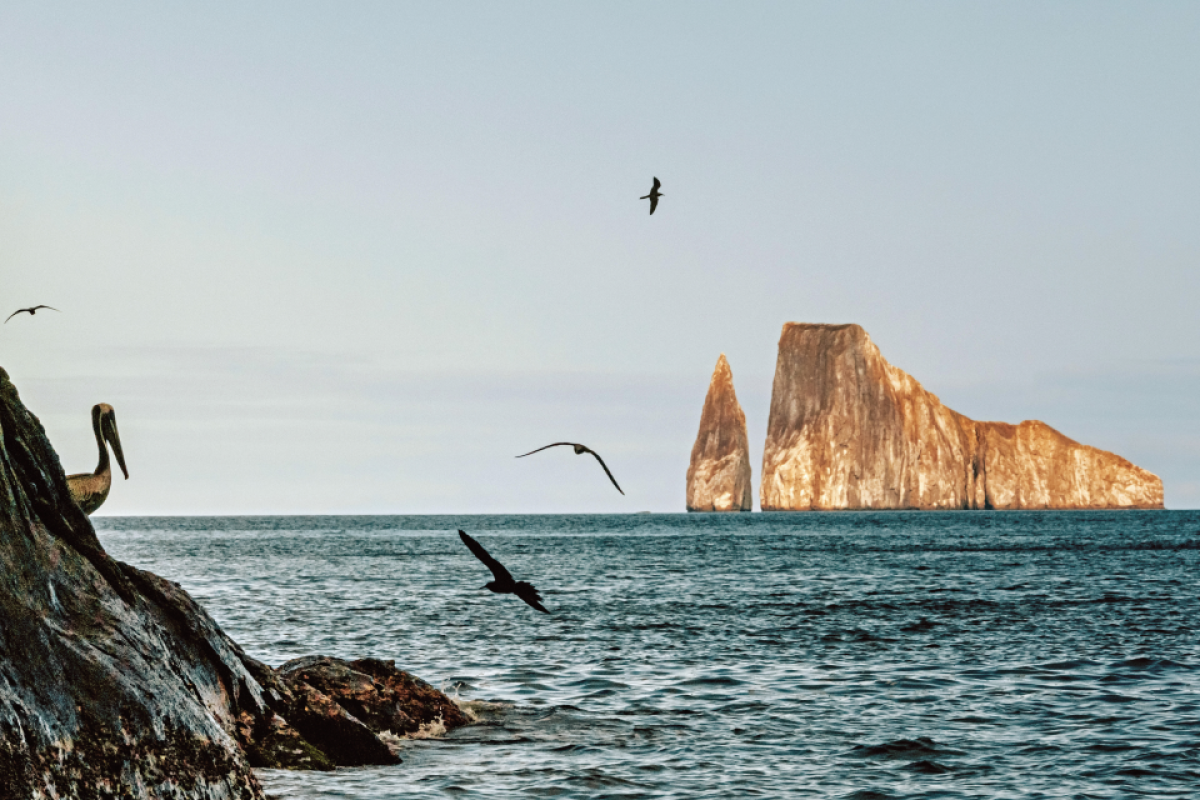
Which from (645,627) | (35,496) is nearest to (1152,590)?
(645,627)

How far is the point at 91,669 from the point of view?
360 inches

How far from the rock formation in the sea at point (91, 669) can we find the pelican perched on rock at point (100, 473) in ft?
3.47

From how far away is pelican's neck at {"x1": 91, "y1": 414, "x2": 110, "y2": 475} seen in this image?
43.5ft

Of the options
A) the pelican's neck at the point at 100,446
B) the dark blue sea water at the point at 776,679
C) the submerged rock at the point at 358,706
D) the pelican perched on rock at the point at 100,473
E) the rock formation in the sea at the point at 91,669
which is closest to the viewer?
the rock formation in the sea at the point at 91,669

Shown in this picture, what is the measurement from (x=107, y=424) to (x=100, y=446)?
0.66 metres

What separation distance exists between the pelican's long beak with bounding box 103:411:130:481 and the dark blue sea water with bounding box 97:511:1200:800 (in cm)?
452

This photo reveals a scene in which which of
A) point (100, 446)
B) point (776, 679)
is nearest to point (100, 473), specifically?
point (100, 446)

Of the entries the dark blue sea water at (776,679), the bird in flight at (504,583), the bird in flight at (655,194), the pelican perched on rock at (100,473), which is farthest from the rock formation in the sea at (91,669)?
the bird in flight at (655,194)

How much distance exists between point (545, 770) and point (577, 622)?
Answer: 55.9ft

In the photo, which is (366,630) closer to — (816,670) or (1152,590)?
(816,670)

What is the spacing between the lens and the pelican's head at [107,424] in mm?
14273

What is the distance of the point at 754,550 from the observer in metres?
80.3

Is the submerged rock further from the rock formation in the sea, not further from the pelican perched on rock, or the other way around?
the pelican perched on rock

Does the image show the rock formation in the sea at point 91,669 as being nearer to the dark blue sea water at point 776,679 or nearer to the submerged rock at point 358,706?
the submerged rock at point 358,706
